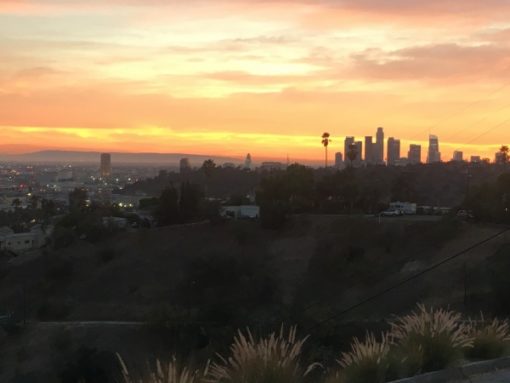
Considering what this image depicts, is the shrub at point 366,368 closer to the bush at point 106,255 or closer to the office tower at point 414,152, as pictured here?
the bush at point 106,255

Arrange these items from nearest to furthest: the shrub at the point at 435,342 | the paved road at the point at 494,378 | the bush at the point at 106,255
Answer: the paved road at the point at 494,378
the shrub at the point at 435,342
the bush at the point at 106,255

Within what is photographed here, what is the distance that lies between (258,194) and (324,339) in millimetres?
45743

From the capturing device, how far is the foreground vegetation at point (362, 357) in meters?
6.45

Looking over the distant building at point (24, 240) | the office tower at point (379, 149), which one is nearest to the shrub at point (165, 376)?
the distant building at point (24, 240)

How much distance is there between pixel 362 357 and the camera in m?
7.80

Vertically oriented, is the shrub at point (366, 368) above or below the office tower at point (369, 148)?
below

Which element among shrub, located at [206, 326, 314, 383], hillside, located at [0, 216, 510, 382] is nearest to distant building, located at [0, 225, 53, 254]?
hillside, located at [0, 216, 510, 382]

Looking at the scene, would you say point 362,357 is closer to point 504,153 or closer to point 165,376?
point 165,376

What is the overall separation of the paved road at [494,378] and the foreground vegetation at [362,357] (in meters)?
0.39

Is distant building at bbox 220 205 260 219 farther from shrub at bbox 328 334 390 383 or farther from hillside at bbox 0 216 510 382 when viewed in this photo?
shrub at bbox 328 334 390 383

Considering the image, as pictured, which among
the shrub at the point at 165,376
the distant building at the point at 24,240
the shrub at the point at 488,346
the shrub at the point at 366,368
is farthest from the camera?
the distant building at the point at 24,240

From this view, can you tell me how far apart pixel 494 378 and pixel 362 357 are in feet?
6.00

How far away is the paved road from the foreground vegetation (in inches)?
15.2

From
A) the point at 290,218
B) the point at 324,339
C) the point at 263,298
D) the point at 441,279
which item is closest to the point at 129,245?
the point at 290,218
